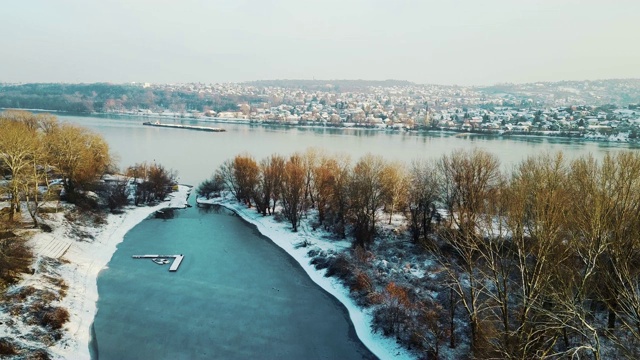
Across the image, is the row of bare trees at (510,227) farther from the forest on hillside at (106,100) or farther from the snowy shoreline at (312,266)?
the forest on hillside at (106,100)

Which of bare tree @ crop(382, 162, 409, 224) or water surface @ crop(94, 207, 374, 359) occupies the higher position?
bare tree @ crop(382, 162, 409, 224)

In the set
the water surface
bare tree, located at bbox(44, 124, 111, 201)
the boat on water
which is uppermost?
bare tree, located at bbox(44, 124, 111, 201)

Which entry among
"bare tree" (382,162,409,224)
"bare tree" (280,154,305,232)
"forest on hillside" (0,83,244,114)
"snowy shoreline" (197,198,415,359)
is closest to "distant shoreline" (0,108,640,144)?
"forest on hillside" (0,83,244,114)

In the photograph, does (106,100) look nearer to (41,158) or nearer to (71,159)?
(71,159)

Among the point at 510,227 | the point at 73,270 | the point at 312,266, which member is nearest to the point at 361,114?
the point at 312,266

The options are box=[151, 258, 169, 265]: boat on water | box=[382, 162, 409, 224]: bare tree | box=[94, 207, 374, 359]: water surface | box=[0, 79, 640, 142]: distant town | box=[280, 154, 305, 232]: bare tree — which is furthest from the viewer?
box=[0, 79, 640, 142]: distant town

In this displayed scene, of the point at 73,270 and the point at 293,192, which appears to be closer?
the point at 73,270

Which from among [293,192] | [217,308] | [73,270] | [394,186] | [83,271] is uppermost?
A: [394,186]

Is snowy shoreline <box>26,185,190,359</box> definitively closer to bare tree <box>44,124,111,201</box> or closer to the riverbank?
the riverbank
